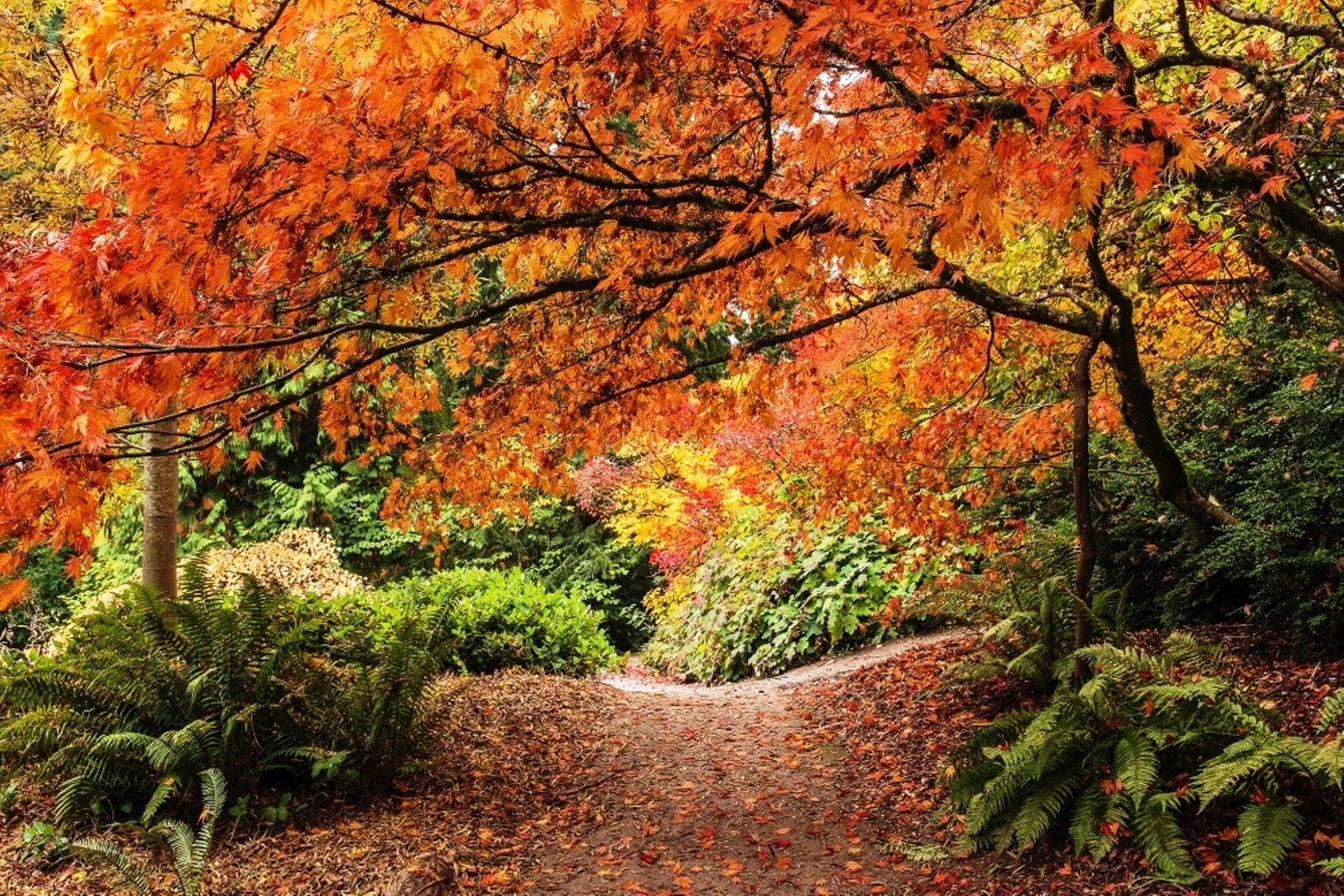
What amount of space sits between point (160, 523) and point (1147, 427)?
6541 mm


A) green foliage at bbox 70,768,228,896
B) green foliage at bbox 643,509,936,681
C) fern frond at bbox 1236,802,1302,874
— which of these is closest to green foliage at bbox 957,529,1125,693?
fern frond at bbox 1236,802,1302,874

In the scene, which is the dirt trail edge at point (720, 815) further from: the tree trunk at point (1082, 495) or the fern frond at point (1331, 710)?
the fern frond at point (1331, 710)

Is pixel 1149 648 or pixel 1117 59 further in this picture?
pixel 1149 648

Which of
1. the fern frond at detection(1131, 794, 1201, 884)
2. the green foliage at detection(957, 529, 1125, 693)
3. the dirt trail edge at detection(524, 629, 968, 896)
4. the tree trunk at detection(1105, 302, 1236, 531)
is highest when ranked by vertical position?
the tree trunk at detection(1105, 302, 1236, 531)

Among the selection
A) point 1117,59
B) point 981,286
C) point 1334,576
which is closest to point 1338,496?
point 1334,576

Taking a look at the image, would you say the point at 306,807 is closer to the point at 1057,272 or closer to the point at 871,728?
the point at 871,728

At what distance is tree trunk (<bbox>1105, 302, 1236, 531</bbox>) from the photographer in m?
4.83

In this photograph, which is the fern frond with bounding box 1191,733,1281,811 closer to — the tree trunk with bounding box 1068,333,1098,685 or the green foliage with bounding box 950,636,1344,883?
the green foliage with bounding box 950,636,1344,883

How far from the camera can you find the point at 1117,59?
11.5 feet

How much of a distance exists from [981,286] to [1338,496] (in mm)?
2189

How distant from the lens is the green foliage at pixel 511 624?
8.12m

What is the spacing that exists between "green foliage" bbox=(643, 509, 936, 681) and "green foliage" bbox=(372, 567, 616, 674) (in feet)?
5.98

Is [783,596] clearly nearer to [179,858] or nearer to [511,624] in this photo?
[511,624]

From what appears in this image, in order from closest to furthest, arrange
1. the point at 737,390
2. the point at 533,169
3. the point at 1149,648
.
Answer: the point at 533,169 < the point at 1149,648 < the point at 737,390
